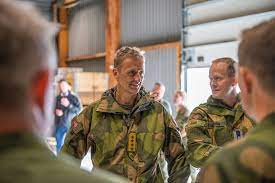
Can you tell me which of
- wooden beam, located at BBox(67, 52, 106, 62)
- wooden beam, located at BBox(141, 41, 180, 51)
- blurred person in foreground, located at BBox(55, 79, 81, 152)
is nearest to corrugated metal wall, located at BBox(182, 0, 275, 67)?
Answer: wooden beam, located at BBox(141, 41, 180, 51)

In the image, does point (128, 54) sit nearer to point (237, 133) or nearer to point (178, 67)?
point (237, 133)

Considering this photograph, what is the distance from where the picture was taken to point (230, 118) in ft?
10.8

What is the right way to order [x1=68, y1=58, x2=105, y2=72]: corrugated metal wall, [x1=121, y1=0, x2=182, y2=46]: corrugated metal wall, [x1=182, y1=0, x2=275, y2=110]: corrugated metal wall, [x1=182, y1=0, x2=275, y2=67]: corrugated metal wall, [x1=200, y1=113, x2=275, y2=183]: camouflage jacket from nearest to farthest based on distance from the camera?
[x1=200, y1=113, x2=275, y2=183]: camouflage jacket, [x1=182, y1=0, x2=275, y2=67]: corrugated metal wall, [x1=182, y1=0, x2=275, y2=110]: corrugated metal wall, [x1=121, y1=0, x2=182, y2=46]: corrugated metal wall, [x1=68, y1=58, x2=105, y2=72]: corrugated metal wall

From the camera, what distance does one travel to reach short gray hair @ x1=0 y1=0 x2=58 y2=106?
919 millimetres

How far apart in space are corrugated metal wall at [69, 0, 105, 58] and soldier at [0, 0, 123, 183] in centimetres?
1300

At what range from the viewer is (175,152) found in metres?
3.28

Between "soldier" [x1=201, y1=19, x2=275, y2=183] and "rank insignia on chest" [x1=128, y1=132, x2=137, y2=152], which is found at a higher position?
"soldier" [x1=201, y1=19, x2=275, y2=183]

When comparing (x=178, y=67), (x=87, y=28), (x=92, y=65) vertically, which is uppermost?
(x=87, y=28)

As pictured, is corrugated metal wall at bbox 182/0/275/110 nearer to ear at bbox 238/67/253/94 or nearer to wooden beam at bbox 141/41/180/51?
wooden beam at bbox 141/41/180/51

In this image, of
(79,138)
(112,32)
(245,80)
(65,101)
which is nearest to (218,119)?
(79,138)

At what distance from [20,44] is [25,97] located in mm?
103

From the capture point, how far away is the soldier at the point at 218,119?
3141 mm

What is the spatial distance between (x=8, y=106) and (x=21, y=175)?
0.43ft

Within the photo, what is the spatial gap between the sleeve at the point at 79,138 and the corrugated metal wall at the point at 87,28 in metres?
10.7
